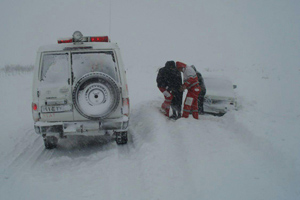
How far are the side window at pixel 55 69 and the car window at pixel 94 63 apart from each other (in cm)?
19

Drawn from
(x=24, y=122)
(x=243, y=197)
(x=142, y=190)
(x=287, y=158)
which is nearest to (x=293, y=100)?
(x=287, y=158)

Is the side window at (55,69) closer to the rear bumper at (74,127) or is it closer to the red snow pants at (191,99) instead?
the rear bumper at (74,127)

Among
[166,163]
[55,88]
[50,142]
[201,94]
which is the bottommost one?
[50,142]

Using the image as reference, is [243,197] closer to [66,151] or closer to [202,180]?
[202,180]

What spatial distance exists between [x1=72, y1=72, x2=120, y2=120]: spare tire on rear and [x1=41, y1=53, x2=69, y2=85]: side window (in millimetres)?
584

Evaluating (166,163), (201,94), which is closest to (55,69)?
(166,163)

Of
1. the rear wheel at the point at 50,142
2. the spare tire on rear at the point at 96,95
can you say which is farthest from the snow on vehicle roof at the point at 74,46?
the rear wheel at the point at 50,142

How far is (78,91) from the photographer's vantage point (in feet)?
12.6

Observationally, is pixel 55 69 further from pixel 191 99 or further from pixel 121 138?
pixel 191 99

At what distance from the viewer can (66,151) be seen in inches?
183

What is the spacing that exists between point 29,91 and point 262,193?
12.7 metres

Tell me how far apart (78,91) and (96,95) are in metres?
0.34

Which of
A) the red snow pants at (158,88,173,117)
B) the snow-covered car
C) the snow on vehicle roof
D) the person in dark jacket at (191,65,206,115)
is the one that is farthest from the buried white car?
the snow on vehicle roof

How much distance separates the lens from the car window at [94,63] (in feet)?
13.9
